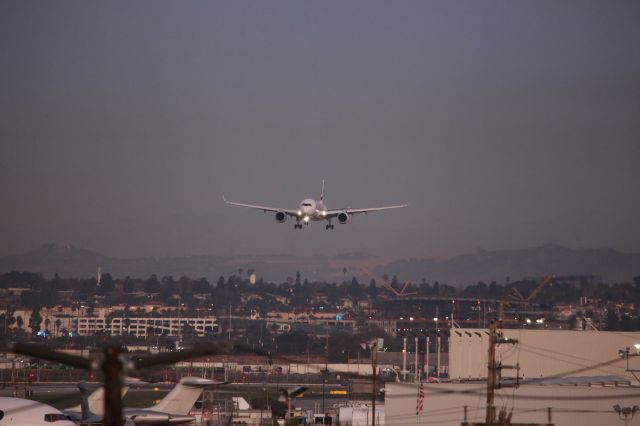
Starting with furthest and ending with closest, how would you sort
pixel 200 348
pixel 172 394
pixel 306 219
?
pixel 306 219
pixel 172 394
pixel 200 348

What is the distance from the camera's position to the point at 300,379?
472 feet

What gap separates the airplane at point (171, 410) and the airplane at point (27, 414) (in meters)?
11.3

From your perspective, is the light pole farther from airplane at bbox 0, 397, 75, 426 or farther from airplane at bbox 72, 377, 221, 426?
airplane at bbox 0, 397, 75, 426

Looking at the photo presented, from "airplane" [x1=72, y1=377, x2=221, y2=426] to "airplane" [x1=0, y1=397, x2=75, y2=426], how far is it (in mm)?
11312

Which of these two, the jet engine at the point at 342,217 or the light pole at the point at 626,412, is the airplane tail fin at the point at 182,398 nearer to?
the light pole at the point at 626,412

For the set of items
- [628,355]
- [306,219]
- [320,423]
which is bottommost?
[320,423]

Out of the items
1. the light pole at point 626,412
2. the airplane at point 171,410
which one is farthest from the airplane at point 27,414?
the light pole at point 626,412

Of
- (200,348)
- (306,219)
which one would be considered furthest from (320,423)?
(200,348)

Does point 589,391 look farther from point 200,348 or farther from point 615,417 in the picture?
point 200,348

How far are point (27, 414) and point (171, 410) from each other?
60.6ft

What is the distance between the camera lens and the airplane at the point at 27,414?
52562 mm

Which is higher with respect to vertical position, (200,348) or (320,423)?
(200,348)

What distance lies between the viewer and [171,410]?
232 ft

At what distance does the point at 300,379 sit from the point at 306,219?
A: 24.2m
